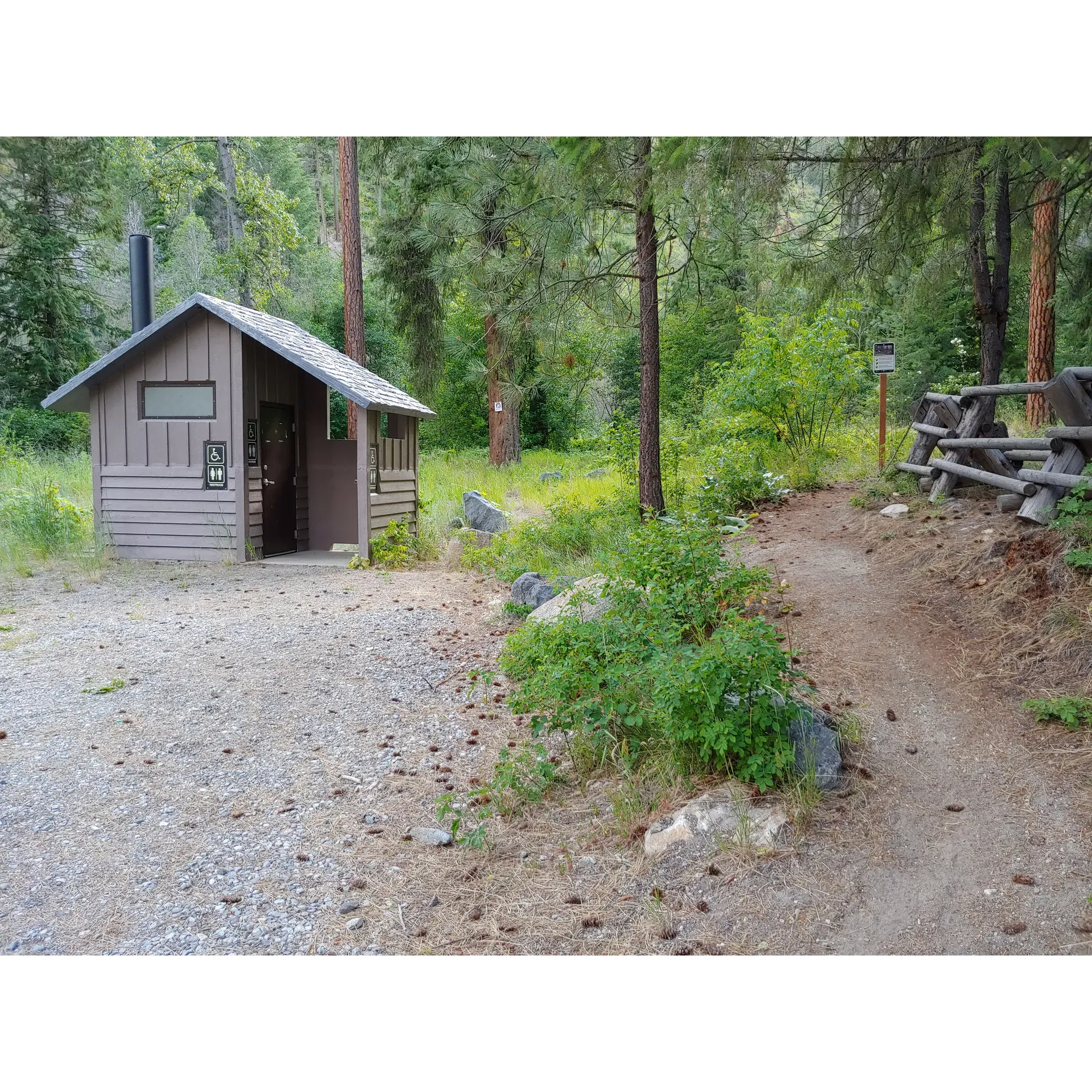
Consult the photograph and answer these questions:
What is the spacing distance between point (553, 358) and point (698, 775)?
15.5 ft

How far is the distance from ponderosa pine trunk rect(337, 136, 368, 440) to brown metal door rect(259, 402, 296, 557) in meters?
2.85

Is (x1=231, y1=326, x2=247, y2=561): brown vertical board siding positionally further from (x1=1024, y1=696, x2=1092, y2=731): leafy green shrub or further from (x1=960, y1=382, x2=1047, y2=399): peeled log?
(x1=1024, y1=696, x2=1092, y2=731): leafy green shrub

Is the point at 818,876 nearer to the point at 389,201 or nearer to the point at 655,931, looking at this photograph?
the point at 655,931

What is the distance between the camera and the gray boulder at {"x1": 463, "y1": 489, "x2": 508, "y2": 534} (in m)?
11.3

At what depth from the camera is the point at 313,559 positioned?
10.7 meters

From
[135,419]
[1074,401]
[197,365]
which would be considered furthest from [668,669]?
[135,419]

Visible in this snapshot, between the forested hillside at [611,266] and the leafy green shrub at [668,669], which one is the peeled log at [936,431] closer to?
the forested hillside at [611,266]

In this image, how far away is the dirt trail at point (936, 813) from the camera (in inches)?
106

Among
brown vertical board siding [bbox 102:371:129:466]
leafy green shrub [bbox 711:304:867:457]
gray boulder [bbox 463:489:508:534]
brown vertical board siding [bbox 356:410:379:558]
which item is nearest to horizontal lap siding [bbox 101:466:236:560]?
brown vertical board siding [bbox 102:371:129:466]

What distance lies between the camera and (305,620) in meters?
7.41

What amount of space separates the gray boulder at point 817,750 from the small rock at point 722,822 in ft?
0.83

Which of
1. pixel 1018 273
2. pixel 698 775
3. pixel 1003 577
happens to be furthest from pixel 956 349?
pixel 698 775

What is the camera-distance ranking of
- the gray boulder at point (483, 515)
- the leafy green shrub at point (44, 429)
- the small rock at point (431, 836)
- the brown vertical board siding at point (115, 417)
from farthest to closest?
the leafy green shrub at point (44, 429), the gray boulder at point (483, 515), the brown vertical board siding at point (115, 417), the small rock at point (431, 836)

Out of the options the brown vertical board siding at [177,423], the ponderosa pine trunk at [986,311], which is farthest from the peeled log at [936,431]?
the brown vertical board siding at [177,423]
